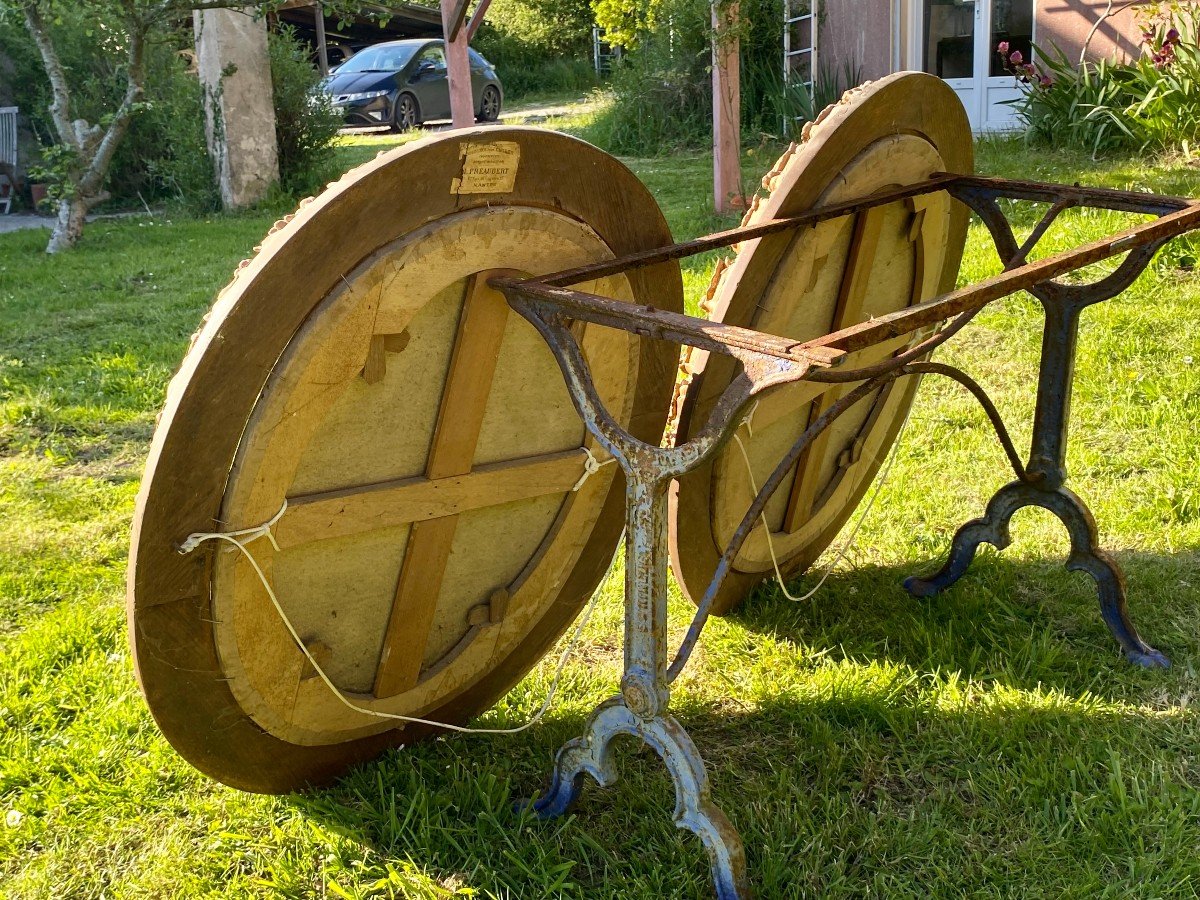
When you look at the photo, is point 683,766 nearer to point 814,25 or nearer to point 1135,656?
point 1135,656

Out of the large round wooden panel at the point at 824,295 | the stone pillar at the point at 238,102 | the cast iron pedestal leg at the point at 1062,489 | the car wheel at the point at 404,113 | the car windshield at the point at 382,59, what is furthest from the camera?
the car windshield at the point at 382,59

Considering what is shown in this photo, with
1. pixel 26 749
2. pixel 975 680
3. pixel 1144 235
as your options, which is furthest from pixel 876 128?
pixel 26 749

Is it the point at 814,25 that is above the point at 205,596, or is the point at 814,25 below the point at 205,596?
above

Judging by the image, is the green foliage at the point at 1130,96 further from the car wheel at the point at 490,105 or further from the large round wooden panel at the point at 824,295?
the car wheel at the point at 490,105

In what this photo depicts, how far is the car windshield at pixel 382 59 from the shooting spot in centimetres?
1700

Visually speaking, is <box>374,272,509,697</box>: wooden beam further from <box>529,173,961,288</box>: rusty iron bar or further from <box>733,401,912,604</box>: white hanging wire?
<box>733,401,912,604</box>: white hanging wire

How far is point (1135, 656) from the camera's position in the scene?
9.91 ft

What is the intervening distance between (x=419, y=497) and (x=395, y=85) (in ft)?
51.1

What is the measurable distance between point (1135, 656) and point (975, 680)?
44 cm

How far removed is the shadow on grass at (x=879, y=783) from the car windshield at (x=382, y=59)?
1546 cm

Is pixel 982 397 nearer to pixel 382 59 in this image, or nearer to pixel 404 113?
pixel 404 113

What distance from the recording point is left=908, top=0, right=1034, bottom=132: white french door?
411 inches

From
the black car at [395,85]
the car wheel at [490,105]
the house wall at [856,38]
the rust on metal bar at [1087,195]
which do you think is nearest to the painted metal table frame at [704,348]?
the rust on metal bar at [1087,195]

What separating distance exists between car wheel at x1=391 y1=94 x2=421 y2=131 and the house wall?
23.1ft
